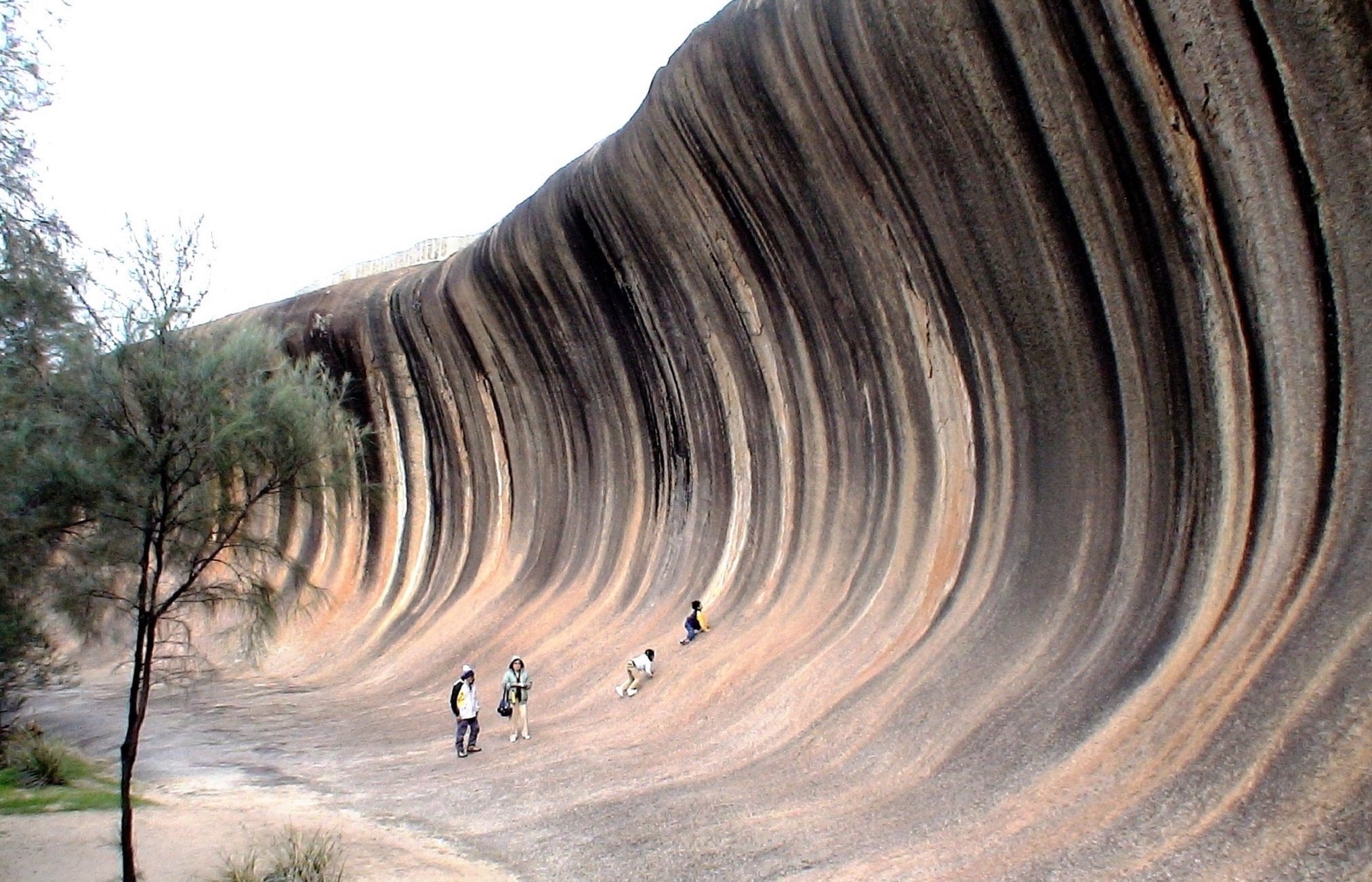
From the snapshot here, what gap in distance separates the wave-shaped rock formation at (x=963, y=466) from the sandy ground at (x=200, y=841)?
0.48 metres

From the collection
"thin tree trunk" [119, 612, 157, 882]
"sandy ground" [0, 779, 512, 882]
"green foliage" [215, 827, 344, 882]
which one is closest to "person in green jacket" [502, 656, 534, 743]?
"sandy ground" [0, 779, 512, 882]

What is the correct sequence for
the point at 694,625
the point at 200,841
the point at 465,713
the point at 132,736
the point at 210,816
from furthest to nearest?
the point at 694,625
the point at 465,713
the point at 210,816
the point at 200,841
the point at 132,736

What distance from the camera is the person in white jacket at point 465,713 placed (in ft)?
30.9

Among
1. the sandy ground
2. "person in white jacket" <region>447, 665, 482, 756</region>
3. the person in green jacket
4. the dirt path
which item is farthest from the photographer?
the person in green jacket

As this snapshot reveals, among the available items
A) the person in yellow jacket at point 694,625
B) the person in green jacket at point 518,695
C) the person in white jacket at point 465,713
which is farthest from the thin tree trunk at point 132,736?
the person in yellow jacket at point 694,625

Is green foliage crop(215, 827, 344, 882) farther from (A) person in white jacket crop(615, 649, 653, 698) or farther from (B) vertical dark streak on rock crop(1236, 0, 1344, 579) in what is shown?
(B) vertical dark streak on rock crop(1236, 0, 1344, 579)

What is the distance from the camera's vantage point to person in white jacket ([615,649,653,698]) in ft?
33.4

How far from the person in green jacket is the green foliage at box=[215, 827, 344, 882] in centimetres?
298

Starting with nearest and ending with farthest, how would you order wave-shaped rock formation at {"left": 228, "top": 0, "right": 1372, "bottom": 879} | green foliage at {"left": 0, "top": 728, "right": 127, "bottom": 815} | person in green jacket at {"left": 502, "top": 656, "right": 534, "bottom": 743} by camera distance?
wave-shaped rock formation at {"left": 228, "top": 0, "right": 1372, "bottom": 879}
green foliage at {"left": 0, "top": 728, "right": 127, "bottom": 815}
person in green jacket at {"left": 502, "top": 656, "right": 534, "bottom": 743}

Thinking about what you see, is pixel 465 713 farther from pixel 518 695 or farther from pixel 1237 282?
pixel 1237 282

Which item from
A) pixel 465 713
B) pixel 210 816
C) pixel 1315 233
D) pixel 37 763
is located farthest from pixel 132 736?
pixel 1315 233

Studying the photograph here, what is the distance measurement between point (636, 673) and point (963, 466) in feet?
12.3

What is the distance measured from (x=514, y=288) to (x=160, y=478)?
8345 mm

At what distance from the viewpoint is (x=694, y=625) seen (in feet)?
35.0
